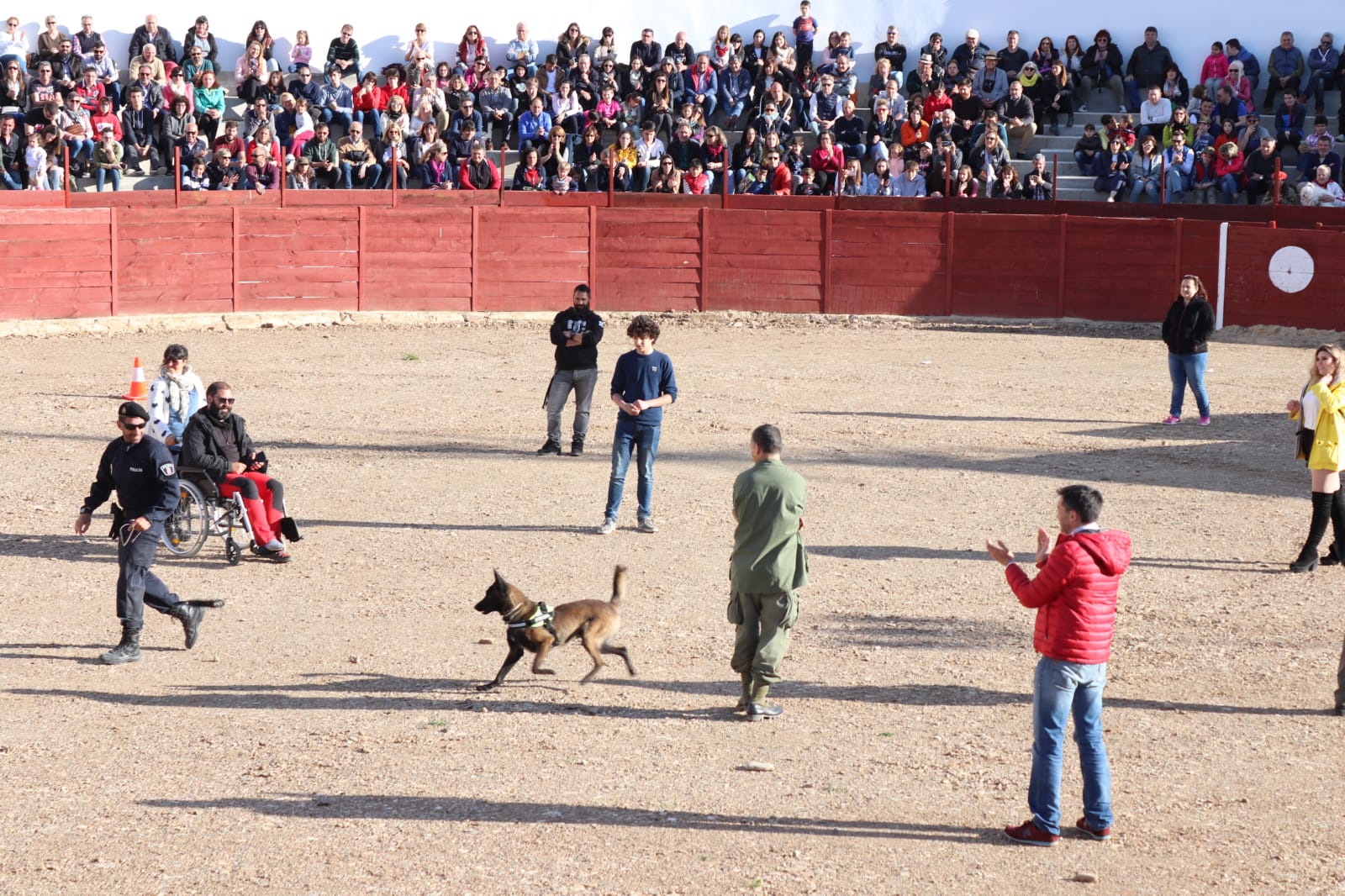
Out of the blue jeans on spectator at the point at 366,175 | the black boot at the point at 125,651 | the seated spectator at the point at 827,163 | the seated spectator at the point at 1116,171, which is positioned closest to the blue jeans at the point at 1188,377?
the black boot at the point at 125,651

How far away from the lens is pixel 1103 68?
102ft

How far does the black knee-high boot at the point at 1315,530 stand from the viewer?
36.6ft

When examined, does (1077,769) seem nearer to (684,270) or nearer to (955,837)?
(955,837)

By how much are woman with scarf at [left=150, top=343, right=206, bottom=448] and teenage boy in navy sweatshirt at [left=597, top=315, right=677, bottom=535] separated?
3076 millimetres

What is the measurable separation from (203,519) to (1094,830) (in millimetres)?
6879

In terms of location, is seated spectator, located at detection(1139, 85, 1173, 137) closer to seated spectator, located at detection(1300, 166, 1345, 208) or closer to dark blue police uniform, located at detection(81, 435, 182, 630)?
seated spectator, located at detection(1300, 166, 1345, 208)

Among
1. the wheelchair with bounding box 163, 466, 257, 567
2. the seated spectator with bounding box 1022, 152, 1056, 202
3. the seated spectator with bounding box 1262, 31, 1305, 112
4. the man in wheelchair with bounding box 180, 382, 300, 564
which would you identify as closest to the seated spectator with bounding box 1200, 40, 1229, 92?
the seated spectator with bounding box 1262, 31, 1305, 112

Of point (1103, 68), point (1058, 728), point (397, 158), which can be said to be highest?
point (1103, 68)

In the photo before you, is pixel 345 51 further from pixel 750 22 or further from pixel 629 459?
pixel 629 459

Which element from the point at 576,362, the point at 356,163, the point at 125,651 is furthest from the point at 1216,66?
the point at 125,651

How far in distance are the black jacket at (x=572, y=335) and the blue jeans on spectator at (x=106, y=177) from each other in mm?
13550

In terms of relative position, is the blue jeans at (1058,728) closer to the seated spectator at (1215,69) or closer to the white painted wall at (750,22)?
the seated spectator at (1215,69)

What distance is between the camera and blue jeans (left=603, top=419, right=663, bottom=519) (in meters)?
12.2

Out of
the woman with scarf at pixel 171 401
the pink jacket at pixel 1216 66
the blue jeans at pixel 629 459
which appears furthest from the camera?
the pink jacket at pixel 1216 66
